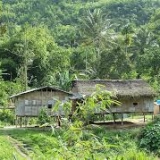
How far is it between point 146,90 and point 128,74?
41.3 feet

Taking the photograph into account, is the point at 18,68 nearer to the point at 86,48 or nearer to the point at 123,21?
the point at 86,48

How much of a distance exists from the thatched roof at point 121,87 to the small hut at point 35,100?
986 mm

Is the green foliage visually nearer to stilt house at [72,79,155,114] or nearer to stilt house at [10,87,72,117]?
stilt house at [72,79,155,114]

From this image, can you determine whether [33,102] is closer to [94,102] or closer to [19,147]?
[19,147]

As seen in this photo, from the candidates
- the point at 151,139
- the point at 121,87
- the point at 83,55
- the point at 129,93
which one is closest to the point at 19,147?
the point at 151,139

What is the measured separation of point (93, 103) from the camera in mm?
5785

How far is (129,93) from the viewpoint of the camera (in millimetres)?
27891

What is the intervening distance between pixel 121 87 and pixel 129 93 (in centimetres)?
81

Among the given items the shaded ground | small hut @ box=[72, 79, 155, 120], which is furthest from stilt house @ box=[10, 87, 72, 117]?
the shaded ground

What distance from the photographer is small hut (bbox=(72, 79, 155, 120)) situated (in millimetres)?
27797

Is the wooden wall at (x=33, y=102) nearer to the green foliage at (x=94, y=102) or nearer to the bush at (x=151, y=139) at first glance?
the bush at (x=151, y=139)

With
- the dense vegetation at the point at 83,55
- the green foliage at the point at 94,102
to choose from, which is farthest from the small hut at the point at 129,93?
the green foliage at the point at 94,102

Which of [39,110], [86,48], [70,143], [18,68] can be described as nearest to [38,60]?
[18,68]

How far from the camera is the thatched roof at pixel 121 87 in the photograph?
27531 mm
